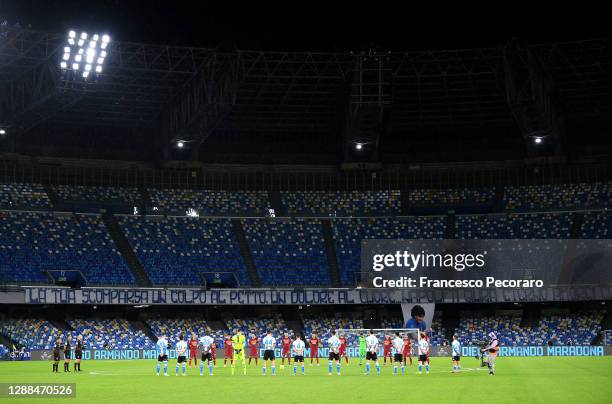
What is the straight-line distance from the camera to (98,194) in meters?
84.5

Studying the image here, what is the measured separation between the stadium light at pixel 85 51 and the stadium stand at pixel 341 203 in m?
27.5

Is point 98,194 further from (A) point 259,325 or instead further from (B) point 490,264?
(B) point 490,264

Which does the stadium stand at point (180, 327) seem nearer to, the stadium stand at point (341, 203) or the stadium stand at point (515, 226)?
the stadium stand at point (341, 203)

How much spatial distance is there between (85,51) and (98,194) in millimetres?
23564

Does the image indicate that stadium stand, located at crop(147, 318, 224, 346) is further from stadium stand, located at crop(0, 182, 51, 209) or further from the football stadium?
stadium stand, located at crop(0, 182, 51, 209)

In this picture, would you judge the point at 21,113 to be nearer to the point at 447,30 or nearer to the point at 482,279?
the point at 447,30

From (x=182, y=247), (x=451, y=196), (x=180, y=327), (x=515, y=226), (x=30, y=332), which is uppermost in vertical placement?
(x=451, y=196)

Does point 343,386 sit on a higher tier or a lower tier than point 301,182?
lower

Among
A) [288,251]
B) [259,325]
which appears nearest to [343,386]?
[259,325]

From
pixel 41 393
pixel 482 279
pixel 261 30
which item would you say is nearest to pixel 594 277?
pixel 482 279

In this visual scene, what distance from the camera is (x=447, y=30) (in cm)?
6762

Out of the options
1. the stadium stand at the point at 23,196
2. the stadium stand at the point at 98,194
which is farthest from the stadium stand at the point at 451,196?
the stadium stand at the point at 23,196

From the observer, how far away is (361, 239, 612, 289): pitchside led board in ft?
247

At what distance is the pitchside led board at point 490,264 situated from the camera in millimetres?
75312
